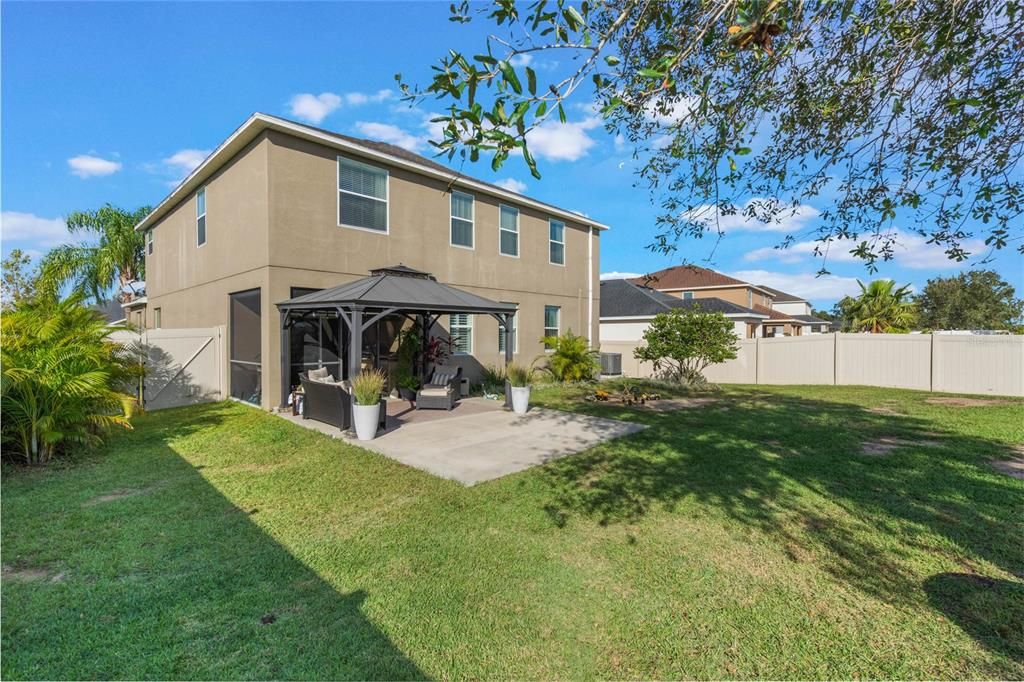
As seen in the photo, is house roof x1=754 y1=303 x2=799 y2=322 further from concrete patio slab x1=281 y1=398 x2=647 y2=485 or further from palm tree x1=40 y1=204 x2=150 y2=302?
palm tree x1=40 y1=204 x2=150 y2=302

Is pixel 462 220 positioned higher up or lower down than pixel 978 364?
higher up

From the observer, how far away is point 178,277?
13.5 m

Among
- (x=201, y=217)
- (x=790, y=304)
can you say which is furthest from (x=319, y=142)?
(x=790, y=304)

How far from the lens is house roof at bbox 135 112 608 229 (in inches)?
352

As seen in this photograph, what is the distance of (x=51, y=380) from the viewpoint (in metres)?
5.50

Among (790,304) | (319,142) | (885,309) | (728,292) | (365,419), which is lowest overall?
(365,419)

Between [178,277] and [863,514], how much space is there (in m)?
16.9

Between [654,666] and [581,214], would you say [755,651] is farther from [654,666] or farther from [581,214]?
[581,214]

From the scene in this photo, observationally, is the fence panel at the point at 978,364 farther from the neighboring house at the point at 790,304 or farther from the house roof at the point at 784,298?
the house roof at the point at 784,298

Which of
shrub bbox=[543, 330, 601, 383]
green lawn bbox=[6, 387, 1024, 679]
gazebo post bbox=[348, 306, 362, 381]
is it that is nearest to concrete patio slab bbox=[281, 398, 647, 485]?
green lawn bbox=[6, 387, 1024, 679]

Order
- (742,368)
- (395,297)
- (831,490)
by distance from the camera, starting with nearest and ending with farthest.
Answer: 1. (831,490)
2. (395,297)
3. (742,368)

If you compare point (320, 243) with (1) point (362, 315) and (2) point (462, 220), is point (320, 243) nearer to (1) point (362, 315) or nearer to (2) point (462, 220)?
(1) point (362, 315)

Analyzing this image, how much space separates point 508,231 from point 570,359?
15.3 feet

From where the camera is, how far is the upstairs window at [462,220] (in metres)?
12.5
